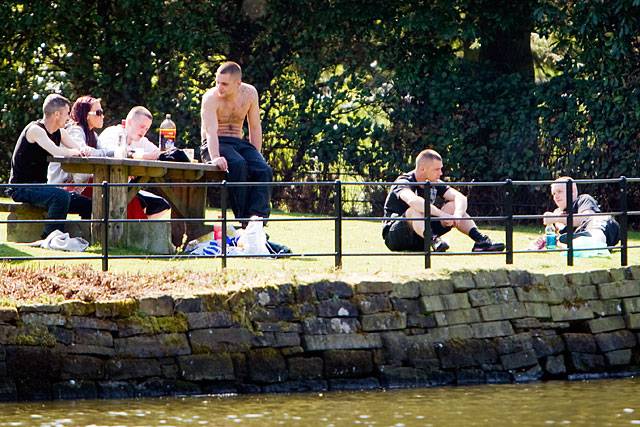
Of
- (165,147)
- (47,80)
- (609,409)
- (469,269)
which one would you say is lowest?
(609,409)

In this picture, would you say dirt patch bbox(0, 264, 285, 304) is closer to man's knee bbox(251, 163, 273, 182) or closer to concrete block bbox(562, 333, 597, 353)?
man's knee bbox(251, 163, 273, 182)

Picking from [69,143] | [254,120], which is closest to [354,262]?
[254,120]

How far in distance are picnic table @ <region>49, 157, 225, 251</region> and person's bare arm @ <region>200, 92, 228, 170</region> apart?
0.29 feet

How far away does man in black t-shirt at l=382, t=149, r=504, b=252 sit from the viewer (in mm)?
13789

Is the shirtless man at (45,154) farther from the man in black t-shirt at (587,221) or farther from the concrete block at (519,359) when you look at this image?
the man in black t-shirt at (587,221)

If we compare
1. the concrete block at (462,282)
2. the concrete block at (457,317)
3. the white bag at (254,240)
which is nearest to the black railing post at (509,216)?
the concrete block at (462,282)

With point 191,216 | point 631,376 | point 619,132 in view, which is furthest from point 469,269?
point 619,132

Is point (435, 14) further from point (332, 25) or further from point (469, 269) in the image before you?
point (469, 269)

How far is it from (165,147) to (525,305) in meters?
4.09

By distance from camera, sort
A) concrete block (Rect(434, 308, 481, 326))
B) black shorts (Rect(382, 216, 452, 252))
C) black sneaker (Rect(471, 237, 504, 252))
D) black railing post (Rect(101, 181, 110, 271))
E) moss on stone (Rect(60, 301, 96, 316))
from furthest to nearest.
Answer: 1. black shorts (Rect(382, 216, 452, 252))
2. black sneaker (Rect(471, 237, 504, 252))
3. concrete block (Rect(434, 308, 481, 326))
4. black railing post (Rect(101, 181, 110, 271))
5. moss on stone (Rect(60, 301, 96, 316))

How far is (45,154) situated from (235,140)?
1.85m

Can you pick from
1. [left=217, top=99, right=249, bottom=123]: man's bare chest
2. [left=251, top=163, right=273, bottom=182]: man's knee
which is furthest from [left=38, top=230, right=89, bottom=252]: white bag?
[left=217, top=99, right=249, bottom=123]: man's bare chest

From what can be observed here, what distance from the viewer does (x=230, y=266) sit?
12617 mm

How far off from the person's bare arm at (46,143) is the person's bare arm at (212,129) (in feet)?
4.05
